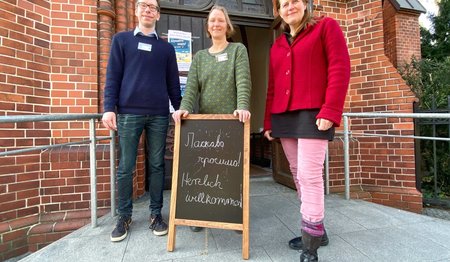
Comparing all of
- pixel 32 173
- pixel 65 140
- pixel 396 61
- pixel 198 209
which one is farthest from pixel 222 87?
pixel 396 61

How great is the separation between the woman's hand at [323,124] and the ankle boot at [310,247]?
0.71 metres

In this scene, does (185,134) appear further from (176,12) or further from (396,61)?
(396,61)

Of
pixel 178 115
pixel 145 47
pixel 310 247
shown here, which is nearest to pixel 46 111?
pixel 145 47

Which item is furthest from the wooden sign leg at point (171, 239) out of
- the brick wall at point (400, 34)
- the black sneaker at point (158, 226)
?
the brick wall at point (400, 34)

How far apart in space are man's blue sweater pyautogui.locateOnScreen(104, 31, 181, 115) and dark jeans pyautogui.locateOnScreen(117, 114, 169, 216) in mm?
77

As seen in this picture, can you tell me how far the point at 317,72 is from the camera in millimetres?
1763

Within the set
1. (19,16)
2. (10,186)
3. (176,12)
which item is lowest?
(10,186)

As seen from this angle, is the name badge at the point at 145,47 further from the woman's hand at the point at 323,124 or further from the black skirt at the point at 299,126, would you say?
the woman's hand at the point at 323,124

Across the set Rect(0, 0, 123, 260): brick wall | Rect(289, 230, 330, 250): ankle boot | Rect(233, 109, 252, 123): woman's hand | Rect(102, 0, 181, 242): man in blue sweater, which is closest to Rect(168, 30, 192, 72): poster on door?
Rect(0, 0, 123, 260): brick wall

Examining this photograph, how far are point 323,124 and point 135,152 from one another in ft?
5.04

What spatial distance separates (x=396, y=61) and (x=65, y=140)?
379 inches

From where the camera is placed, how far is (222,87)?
212cm

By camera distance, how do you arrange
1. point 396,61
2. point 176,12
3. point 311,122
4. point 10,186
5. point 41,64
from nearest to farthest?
1. point 311,122
2. point 10,186
3. point 41,64
4. point 176,12
5. point 396,61

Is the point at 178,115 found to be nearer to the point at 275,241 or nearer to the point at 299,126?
the point at 299,126
